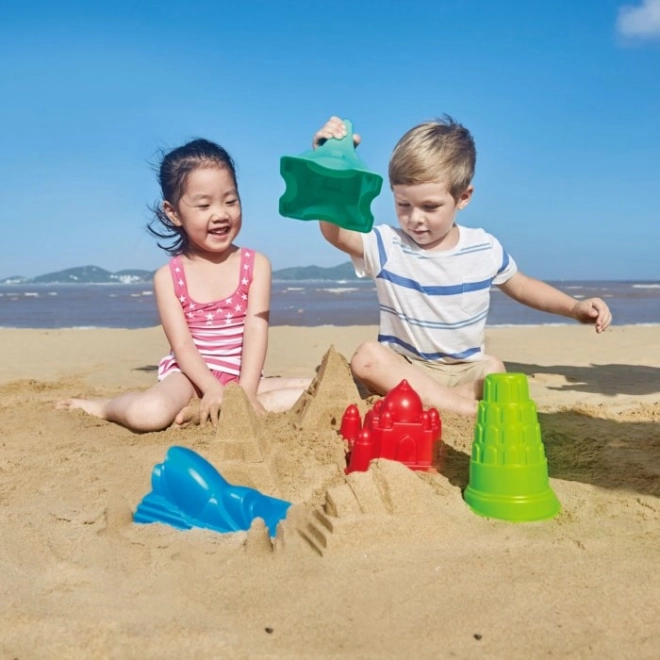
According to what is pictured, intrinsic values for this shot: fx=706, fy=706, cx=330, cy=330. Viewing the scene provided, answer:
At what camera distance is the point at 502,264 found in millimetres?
3695

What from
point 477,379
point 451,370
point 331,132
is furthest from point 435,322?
point 331,132

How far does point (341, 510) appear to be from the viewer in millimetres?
1703

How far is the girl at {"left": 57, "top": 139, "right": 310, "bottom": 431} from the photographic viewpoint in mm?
3459

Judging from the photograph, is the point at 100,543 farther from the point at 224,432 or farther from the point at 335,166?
the point at 335,166

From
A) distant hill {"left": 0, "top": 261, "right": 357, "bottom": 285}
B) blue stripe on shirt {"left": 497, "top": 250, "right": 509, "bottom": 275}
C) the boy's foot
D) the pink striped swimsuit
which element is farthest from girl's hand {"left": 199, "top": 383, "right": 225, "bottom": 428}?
distant hill {"left": 0, "top": 261, "right": 357, "bottom": 285}

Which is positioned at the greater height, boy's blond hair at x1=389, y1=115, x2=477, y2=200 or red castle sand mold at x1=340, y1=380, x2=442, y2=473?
boy's blond hair at x1=389, y1=115, x2=477, y2=200

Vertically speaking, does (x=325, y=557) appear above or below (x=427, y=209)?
below

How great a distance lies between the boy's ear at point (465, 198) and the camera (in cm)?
352

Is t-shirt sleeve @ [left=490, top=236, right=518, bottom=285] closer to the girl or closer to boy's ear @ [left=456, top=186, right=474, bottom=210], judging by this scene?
boy's ear @ [left=456, top=186, right=474, bottom=210]

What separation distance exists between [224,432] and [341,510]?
2.61ft

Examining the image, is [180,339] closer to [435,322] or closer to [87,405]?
[87,405]

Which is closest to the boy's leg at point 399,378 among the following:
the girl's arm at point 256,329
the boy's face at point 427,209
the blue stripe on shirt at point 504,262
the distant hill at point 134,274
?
the girl's arm at point 256,329

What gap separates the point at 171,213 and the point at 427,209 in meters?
1.32

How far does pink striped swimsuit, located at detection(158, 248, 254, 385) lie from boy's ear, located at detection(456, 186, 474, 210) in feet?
3.63
